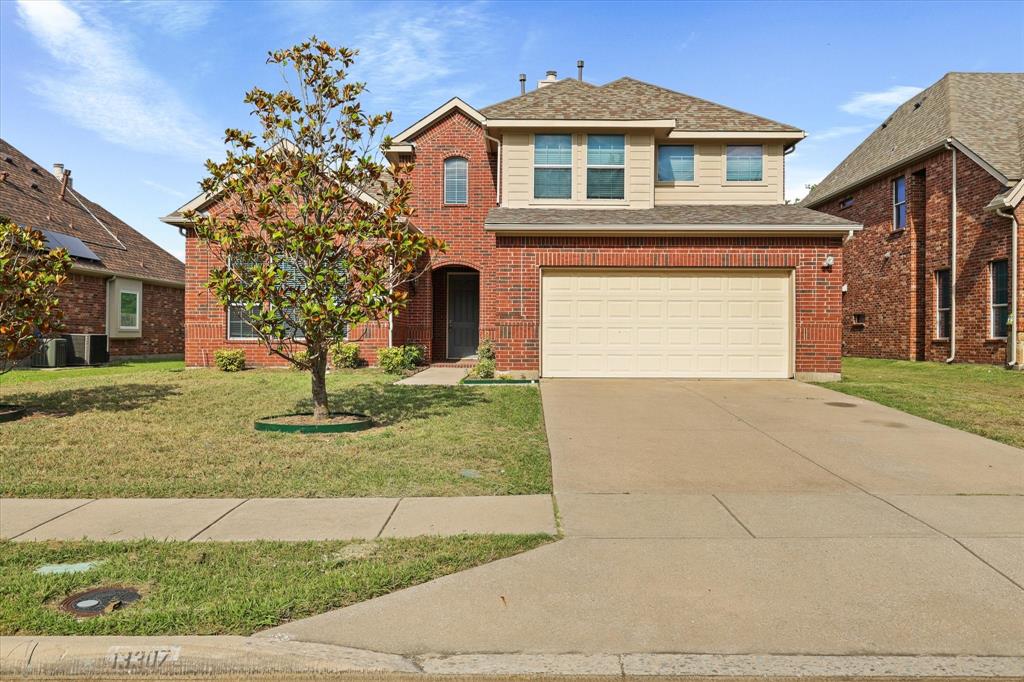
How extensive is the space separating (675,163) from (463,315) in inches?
303

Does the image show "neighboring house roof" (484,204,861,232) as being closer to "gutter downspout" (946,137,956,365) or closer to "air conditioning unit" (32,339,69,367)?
"gutter downspout" (946,137,956,365)

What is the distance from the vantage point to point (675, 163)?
17.4m

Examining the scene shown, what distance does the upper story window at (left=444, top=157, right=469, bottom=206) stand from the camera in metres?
19.8

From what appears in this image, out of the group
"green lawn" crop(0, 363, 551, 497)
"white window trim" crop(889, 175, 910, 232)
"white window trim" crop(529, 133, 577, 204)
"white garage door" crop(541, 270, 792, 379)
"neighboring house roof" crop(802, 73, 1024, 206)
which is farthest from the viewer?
"white window trim" crop(889, 175, 910, 232)

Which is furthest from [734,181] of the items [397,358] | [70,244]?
[70,244]

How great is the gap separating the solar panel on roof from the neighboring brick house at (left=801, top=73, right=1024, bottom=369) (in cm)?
2622

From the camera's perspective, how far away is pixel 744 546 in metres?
4.82

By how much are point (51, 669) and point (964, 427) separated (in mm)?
10673

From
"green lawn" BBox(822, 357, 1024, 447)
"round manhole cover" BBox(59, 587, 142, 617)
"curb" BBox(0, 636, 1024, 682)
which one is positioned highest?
"green lawn" BBox(822, 357, 1024, 447)

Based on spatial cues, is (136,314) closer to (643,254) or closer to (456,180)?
(456,180)

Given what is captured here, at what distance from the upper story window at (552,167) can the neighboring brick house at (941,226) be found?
11.0 m

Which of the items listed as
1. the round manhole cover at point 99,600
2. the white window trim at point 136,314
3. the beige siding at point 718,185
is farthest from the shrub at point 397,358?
the round manhole cover at point 99,600

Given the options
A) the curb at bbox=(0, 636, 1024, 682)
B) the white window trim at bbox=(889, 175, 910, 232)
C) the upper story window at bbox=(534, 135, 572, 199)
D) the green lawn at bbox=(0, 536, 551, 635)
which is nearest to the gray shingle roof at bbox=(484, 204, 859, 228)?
the upper story window at bbox=(534, 135, 572, 199)

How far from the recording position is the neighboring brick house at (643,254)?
48.1 ft
